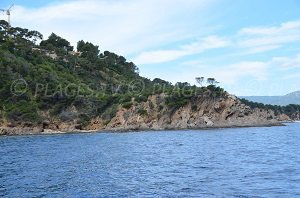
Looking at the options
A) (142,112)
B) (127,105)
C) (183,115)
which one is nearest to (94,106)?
(127,105)

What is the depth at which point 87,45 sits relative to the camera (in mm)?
176375

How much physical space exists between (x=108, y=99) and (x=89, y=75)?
1372 inches

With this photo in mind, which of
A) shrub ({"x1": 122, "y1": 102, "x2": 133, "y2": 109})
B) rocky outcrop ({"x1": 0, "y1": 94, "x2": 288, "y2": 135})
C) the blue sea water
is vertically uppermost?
shrub ({"x1": 122, "y1": 102, "x2": 133, "y2": 109})

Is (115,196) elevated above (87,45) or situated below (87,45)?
below

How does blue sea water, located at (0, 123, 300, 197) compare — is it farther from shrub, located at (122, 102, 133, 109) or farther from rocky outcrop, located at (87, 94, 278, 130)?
shrub, located at (122, 102, 133, 109)

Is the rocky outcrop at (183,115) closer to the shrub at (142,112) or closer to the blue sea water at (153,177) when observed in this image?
the shrub at (142,112)

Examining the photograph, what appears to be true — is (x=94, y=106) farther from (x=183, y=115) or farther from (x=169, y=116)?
(x=183, y=115)

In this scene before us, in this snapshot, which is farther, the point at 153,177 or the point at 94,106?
the point at 94,106

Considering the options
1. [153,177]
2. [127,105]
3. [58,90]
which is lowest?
[153,177]

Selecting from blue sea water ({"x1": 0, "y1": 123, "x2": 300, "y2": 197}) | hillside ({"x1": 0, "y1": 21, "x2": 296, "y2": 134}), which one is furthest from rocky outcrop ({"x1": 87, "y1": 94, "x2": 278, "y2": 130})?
blue sea water ({"x1": 0, "y1": 123, "x2": 300, "y2": 197})

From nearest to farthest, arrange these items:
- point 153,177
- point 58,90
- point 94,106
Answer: point 153,177 < point 58,90 < point 94,106

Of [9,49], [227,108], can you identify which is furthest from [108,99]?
[9,49]

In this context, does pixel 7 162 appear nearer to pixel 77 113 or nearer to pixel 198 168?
pixel 198 168

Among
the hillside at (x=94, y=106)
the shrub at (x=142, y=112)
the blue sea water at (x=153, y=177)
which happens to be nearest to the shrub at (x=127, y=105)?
the hillside at (x=94, y=106)
